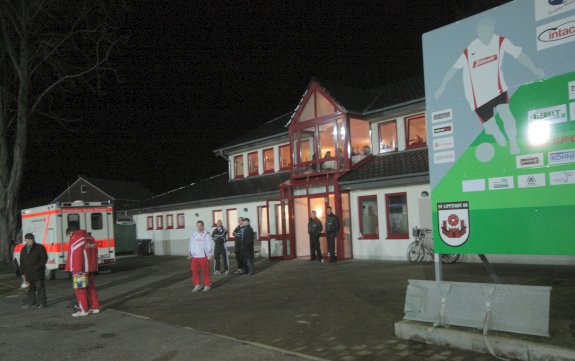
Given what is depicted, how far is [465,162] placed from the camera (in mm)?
6562

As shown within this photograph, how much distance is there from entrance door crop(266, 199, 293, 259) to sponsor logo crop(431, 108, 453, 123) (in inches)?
506

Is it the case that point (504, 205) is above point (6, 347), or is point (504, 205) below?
above

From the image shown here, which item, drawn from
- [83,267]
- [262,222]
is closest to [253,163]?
[262,222]

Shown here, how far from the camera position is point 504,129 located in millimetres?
6141

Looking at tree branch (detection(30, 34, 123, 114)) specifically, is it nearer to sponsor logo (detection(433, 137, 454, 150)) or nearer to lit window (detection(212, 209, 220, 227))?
lit window (detection(212, 209, 220, 227))

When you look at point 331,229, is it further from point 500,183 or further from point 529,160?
point 529,160

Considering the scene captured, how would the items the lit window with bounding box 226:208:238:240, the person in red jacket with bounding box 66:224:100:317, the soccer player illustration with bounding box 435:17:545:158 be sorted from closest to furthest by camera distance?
the soccer player illustration with bounding box 435:17:545:158, the person in red jacket with bounding box 66:224:100:317, the lit window with bounding box 226:208:238:240

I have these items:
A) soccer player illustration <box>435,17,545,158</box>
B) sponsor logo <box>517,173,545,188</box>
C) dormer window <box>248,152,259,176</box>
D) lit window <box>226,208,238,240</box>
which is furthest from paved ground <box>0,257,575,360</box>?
dormer window <box>248,152,259,176</box>

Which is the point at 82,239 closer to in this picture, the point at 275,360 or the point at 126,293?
the point at 126,293

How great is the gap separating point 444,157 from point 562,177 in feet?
5.12

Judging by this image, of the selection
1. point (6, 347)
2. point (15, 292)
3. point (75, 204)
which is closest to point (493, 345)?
point (6, 347)

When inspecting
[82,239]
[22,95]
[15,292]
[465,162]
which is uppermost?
[22,95]

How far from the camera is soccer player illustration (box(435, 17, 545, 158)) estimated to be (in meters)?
6.05

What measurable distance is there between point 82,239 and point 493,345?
8.23 metres
